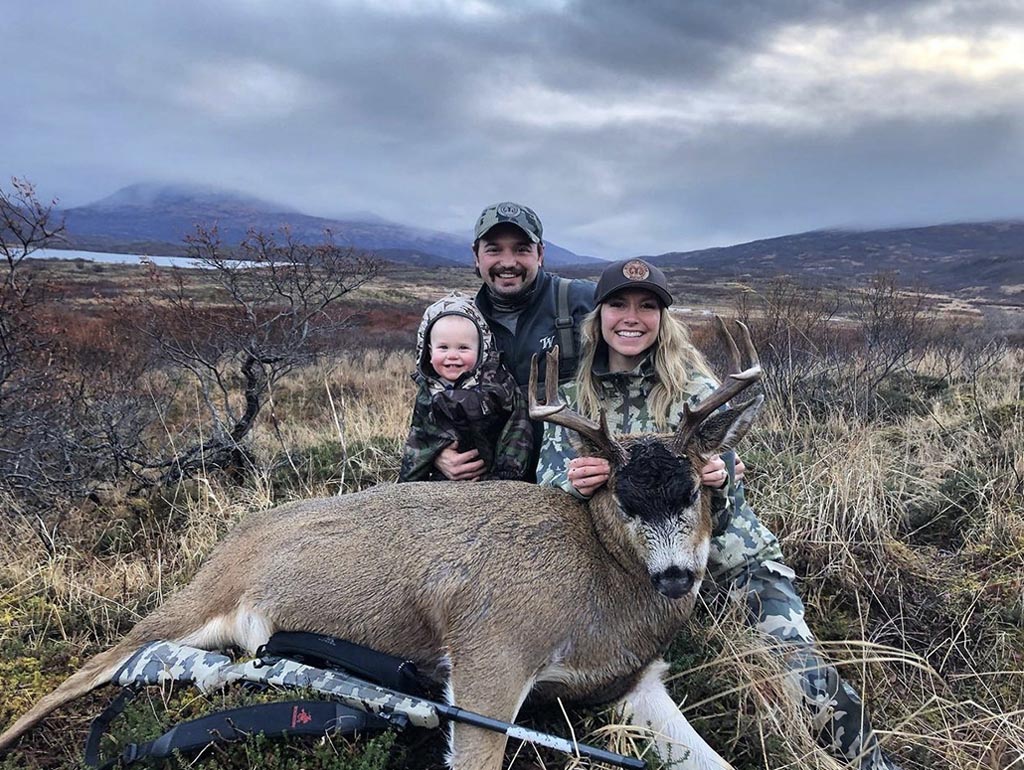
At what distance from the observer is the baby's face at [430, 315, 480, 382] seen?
16.1 ft

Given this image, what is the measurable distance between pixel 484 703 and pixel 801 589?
2.55 meters

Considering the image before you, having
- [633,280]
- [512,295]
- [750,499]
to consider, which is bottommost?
[750,499]

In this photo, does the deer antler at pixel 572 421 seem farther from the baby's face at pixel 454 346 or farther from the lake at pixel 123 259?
the lake at pixel 123 259

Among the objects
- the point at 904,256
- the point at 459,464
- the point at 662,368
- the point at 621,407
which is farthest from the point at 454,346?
the point at 904,256

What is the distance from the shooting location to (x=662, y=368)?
14.5 feet

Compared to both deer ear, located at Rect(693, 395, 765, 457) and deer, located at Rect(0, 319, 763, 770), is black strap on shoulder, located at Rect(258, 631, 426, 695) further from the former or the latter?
deer ear, located at Rect(693, 395, 765, 457)

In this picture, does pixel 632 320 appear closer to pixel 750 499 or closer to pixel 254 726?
pixel 750 499

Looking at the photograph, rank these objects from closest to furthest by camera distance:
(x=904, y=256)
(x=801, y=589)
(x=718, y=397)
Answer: (x=718, y=397) < (x=801, y=589) < (x=904, y=256)

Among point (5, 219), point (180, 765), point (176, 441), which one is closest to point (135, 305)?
point (176, 441)

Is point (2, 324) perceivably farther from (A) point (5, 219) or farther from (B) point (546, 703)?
(B) point (546, 703)

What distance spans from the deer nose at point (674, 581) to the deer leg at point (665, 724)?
598mm

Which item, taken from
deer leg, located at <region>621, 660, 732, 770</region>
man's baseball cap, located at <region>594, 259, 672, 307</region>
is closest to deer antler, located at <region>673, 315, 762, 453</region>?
man's baseball cap, located at <region>594, 259, 672, 307</region>

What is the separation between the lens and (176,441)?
8406mm

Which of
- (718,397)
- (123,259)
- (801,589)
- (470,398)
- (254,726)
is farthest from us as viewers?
(123,259)
